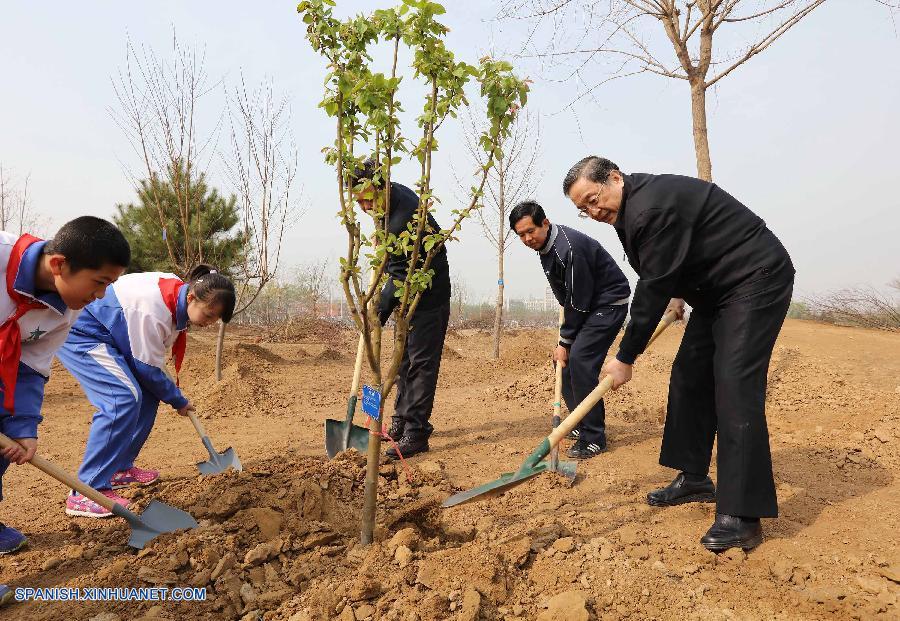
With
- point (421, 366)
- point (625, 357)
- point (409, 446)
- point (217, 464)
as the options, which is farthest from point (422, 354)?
point (625, 357)

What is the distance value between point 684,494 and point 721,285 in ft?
Result: 3.96

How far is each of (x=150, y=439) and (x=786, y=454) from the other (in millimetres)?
5169

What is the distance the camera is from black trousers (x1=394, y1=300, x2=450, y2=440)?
4.11 meters

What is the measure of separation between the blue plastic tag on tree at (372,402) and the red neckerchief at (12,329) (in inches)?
59.1

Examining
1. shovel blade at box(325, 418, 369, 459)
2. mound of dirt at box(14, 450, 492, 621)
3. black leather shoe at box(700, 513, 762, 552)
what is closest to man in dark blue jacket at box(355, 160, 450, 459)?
shovel blade at box(325, 418, 369, 459)

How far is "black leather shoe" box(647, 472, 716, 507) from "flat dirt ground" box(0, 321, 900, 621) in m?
0.07

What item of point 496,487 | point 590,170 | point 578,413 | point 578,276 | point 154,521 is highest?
point 590,170

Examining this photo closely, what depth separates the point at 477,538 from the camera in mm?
2535

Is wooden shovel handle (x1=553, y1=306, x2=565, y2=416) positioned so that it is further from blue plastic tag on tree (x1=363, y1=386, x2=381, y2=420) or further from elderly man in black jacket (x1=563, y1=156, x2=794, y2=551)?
blue plastic tag on tree (x1=363, y1=386, x2=381, y2=420)

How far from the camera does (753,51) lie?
529 cm

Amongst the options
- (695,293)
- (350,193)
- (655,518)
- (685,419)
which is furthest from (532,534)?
(350,193)

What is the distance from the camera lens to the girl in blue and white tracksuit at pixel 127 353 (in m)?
3.21

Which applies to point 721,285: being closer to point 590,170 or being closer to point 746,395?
point 746,395

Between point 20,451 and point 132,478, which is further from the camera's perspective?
point 132,478
